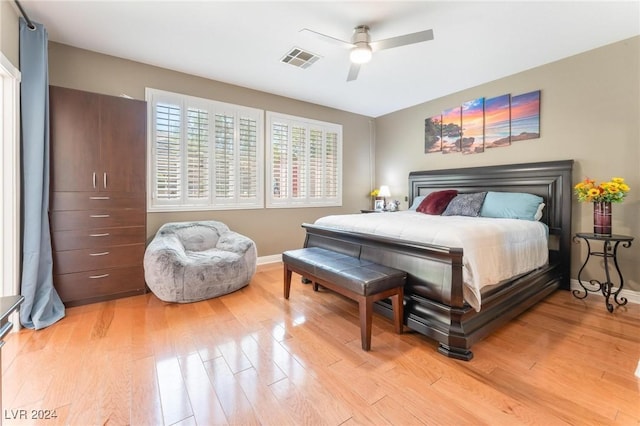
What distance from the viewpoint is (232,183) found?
169 inches

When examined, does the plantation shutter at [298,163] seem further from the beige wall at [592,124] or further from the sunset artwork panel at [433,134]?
the beige wall at [592,124]

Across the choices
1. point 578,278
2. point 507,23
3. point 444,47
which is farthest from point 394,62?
point 578,278

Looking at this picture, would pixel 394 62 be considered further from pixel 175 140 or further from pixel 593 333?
pixel 593 333

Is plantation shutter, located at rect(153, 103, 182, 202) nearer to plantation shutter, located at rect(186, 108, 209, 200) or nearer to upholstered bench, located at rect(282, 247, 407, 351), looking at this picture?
plantation shutter, located at rect(186, 108, 209, 200)

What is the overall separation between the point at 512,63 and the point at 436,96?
124 centimetres

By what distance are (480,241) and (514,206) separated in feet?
5.12

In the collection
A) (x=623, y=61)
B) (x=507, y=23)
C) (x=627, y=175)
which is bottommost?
(x=627, y=175)

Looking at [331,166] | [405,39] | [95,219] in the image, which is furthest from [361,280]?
[331,166]

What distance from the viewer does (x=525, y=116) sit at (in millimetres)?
3770

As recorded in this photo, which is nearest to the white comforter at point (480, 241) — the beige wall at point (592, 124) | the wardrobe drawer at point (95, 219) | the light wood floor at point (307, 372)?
the light wood floor at point (307, 372)

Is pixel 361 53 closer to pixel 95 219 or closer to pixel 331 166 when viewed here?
pixel 331 166

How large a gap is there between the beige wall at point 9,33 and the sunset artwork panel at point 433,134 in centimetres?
507

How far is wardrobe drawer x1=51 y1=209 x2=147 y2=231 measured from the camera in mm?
2806

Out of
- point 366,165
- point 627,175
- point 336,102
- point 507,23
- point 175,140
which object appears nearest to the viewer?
point 507,23
